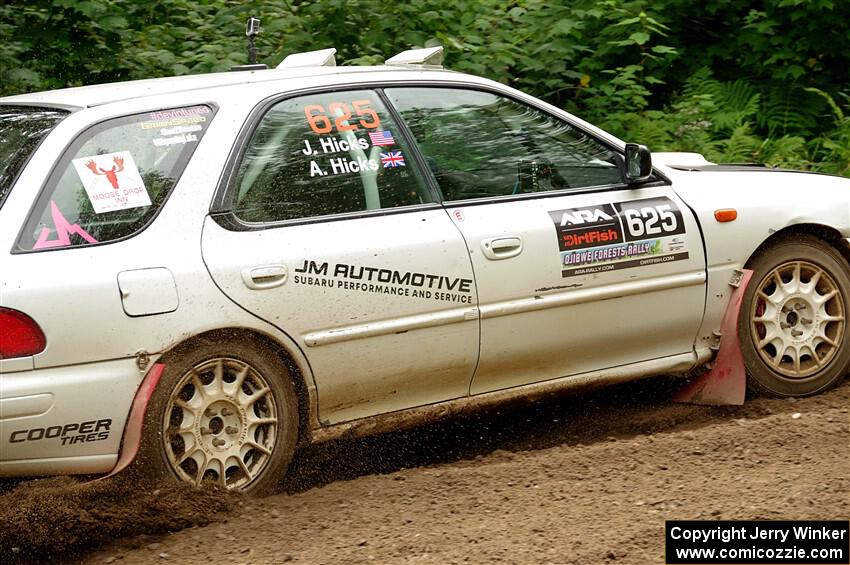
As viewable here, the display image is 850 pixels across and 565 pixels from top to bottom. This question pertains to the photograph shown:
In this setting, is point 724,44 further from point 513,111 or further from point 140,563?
point 140,563

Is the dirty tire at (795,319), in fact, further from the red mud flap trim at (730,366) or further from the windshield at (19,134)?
the windshield at (19,134)

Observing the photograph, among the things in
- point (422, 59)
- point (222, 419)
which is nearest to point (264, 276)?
point (222, 419)

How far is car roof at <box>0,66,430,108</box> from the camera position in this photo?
184 inches

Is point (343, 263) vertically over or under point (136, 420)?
over

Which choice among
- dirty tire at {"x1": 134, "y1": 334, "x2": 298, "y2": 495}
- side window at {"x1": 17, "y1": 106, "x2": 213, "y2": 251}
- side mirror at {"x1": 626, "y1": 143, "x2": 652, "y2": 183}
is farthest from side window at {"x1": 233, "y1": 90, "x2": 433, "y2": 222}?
side mirror at {"x1": 626, "y1": 143, "x2": 652, "y2": 183}

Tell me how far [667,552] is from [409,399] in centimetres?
150

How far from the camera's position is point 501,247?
16.4ft

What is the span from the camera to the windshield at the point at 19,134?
171 inches

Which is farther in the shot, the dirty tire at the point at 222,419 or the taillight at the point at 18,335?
the dirty tire at the point at 222,419

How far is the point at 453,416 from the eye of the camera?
5.11 m

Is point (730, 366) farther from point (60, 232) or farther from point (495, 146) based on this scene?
point (60, 232)

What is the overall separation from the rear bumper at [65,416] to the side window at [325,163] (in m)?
0.84

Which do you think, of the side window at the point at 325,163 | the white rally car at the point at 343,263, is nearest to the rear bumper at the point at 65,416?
the white rally car at the point at 343,263

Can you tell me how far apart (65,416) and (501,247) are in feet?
6.26
